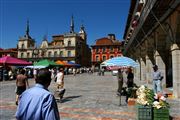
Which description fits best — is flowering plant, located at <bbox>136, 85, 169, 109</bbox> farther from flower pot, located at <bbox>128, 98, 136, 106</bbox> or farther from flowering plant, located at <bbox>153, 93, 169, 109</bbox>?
flower pot, located at <bbox>128, 98, 136, 106</bbox>

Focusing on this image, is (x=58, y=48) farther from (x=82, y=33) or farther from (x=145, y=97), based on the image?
(x=145, y=97)

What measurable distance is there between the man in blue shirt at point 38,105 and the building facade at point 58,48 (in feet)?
A: 284

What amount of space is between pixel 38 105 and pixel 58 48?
91.0m

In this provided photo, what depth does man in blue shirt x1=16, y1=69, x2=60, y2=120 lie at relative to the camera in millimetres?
2967

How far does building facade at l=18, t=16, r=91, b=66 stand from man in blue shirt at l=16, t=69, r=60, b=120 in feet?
284

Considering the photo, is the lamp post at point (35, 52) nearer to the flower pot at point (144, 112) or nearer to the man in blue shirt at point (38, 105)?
the flower pot at point (144, 112)

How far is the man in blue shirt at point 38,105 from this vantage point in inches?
117

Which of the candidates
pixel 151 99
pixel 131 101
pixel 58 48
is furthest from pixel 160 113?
pixel 58 48

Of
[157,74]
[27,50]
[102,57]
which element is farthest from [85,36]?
[157,74]

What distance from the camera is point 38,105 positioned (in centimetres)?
299

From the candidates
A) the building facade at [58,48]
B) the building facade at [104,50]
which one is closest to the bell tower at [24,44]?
the building facade at [58,48]

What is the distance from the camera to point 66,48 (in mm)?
91562

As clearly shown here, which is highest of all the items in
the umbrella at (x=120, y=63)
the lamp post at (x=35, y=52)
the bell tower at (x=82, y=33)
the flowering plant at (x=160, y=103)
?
the bell tower at (x=82, y=33)

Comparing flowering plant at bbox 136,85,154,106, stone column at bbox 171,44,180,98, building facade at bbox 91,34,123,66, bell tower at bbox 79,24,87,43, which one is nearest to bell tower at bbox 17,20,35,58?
bell tower at bbox 79,24,87,43
